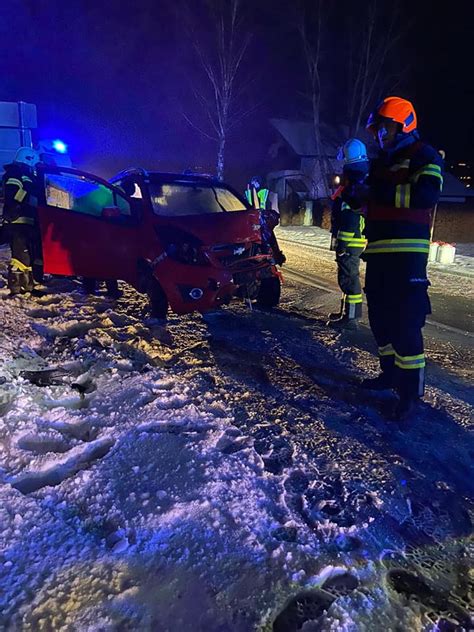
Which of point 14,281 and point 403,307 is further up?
point 403,307

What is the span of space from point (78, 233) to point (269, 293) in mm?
2509

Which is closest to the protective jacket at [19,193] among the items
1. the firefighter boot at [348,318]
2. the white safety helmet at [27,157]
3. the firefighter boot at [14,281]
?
the white safety helmet at [27,157]

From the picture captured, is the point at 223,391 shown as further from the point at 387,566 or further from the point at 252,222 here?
the point at 252,222

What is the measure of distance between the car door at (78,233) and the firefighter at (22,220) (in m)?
0.21

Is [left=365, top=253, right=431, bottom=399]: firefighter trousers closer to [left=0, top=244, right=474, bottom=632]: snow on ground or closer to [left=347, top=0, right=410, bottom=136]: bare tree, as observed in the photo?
[left=0, top=244, right=474, bottom=632]: snow on ground

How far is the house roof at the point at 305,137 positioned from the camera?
26.2 meters

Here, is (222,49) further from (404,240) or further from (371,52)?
(404,240)

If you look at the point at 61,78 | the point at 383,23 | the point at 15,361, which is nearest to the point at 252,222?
the point at 15,361

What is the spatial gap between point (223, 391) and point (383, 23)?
Answer: 83.9 ft

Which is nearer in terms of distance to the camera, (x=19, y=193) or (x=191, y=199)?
(x=19, y=193)

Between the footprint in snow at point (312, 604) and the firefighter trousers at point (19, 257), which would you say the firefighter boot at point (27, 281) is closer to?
the firefighter trousers at point (19, 257)

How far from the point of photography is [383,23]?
22.8m

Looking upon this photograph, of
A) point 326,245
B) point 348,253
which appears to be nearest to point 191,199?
point 348,253

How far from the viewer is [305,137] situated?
2684cm
